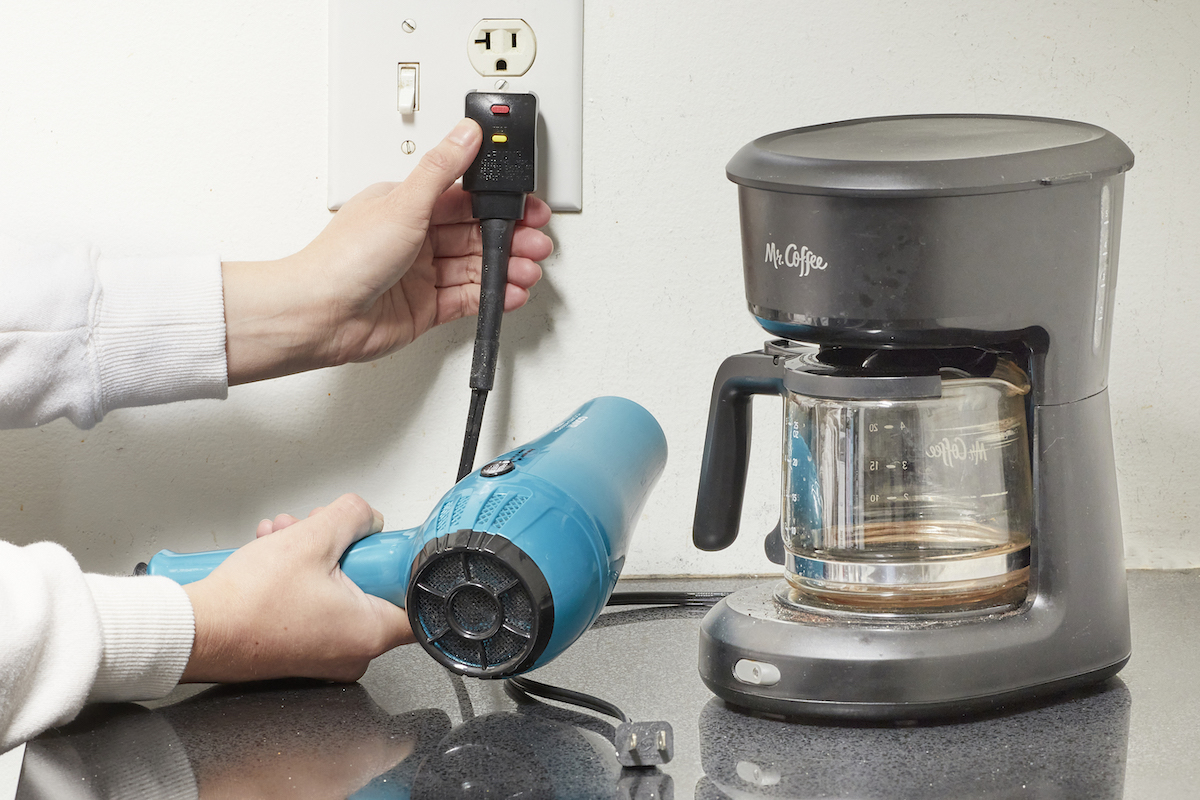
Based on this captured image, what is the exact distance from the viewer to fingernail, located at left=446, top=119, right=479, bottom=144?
732 millimetres

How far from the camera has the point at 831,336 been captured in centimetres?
53

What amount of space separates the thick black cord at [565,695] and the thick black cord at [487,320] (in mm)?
199

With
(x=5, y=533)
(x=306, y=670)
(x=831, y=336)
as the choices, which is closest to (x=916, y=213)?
(x=831, y=336)

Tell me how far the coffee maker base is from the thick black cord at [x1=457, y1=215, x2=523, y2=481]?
286mm

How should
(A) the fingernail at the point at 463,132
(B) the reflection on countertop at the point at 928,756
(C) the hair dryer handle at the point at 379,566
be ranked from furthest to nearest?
(A) the fingernail at the point at 463,132 → (C) the hair dryer handle at the point at 379,566 → (B) the reflection on countertop at the point at 928,756

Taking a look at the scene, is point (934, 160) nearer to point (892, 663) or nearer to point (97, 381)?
point (892, 663)

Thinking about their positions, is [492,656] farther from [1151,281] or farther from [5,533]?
[1151,281]

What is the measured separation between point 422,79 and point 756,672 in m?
0.50

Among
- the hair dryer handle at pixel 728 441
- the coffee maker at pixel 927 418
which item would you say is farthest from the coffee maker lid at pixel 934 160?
the hair dryer handle at pixel 728 441

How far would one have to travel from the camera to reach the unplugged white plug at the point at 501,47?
0.77 m

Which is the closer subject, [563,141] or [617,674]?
[617,674]

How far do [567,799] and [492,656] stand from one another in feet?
0.30

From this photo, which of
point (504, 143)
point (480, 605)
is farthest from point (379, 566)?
point (504, 143)

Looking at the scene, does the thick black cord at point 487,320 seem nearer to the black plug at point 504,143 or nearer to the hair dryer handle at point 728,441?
the black plug at point 504,143
